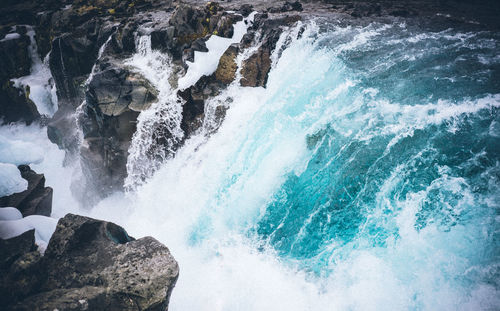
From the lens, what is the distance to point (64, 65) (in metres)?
12.1

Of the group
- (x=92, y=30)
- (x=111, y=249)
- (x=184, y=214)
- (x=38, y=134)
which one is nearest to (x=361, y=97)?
(x=184, y=214)

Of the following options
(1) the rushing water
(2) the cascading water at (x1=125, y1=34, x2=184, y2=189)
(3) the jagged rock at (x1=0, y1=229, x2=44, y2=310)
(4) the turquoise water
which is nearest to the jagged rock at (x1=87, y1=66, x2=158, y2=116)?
(2) the cascading water at (x1=125, y1=34, x2=184, y2=189)

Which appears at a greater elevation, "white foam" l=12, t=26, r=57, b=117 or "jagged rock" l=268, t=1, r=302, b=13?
"jagged rock" l=268, t=1, r=302, b=13

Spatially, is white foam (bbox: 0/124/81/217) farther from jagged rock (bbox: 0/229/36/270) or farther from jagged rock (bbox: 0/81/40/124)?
jagged rock (bbox: 0/229/36/270)

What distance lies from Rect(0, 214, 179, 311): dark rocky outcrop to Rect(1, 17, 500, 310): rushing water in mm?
2129

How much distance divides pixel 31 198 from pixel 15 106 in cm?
1202

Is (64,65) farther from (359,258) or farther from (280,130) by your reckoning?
(359,258)

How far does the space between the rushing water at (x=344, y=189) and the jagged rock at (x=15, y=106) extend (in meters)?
11.5

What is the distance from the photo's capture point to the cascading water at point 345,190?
4.85m

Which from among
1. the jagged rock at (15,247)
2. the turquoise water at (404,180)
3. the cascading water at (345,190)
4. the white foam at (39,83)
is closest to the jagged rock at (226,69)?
the cascading water at (345,190)

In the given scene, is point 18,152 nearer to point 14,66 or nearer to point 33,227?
point 33,227

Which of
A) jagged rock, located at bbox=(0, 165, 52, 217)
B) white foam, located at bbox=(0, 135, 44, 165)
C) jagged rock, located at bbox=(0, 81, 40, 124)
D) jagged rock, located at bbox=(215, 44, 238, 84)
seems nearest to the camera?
jagged rock, located at bbox=(0, 165, 52, 217)

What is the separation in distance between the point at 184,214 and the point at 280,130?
395 centimetres

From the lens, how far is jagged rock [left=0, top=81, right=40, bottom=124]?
14680mm
